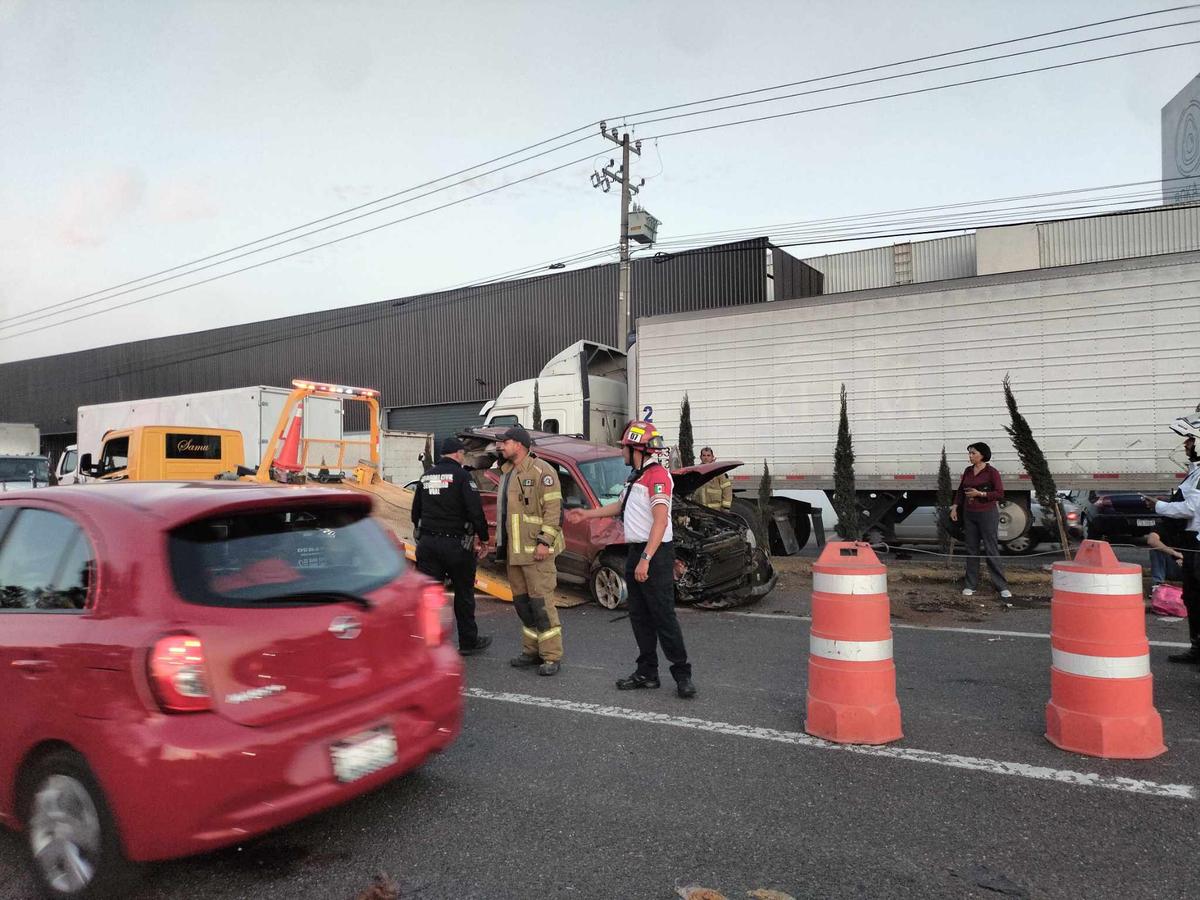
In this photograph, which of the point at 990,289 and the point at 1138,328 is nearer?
the point at 1138,328

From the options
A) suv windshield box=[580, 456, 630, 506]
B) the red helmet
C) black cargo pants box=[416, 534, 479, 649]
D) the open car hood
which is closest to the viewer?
the red helmet

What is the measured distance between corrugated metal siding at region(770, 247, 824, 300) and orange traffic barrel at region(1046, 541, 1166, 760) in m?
22.6

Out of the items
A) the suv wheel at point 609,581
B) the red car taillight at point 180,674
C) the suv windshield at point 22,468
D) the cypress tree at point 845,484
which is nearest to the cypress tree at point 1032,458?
the cypress tree at point 845,484

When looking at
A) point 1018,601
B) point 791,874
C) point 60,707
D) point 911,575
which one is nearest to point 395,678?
point 60,707

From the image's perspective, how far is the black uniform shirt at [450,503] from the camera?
254 inches

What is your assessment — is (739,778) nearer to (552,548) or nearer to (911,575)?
(552,548)

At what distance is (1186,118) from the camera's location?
31.3 meters

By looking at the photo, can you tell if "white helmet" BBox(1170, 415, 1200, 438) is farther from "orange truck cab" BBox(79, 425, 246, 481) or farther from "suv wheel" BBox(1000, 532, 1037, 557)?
"orange truck cab" BBox(79, 425, 246, 481)

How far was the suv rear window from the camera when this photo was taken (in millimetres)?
2900

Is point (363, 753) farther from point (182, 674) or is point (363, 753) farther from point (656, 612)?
point (656, 612)

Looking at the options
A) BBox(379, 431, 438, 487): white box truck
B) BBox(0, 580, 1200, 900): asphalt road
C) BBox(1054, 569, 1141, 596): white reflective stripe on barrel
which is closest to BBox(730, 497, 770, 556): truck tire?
BBox(0, 580, 1200, 900): asphalt road

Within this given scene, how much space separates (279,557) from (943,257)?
29557mm

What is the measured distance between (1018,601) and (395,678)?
7.84m

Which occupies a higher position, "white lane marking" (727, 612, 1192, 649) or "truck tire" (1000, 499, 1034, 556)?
"truck tire" (1000, 499, 1034, 556)
